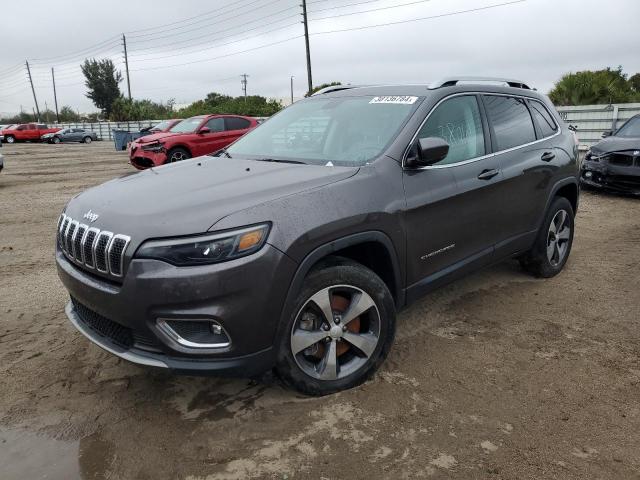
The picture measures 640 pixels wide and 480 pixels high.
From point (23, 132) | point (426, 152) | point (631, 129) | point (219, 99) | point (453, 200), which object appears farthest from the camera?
point (219, 99)

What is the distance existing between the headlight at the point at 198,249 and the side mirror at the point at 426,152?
4.18ft

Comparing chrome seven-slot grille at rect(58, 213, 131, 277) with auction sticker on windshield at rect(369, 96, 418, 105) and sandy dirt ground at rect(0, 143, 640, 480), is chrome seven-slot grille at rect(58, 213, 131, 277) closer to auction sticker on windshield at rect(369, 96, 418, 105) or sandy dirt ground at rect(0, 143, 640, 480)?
sandy dirt ground at rect(0, 143, 640, 480)

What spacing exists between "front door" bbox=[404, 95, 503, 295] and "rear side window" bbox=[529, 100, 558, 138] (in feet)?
3.38

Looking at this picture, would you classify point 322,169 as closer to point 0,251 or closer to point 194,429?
point 194,429

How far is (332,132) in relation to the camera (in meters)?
3.55

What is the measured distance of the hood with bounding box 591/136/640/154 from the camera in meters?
8.54

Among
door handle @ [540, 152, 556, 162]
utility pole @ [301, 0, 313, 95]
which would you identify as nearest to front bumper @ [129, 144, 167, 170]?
door handle @ [540, 152, 556, 162]

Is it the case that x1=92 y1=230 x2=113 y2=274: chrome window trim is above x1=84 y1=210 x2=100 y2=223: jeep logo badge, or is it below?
below

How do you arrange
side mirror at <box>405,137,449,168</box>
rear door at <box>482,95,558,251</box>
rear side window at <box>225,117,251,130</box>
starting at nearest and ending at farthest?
side mirror at <box>405,137,449,168</box>
rear door at <box>482,95,558,251</box>
rear side window at <box>225,117,251,130</box>

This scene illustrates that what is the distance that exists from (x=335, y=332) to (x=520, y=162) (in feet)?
7.45

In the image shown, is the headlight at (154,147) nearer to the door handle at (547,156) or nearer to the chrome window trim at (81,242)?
the door handle at (547,156)

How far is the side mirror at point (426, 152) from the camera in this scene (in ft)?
9.96

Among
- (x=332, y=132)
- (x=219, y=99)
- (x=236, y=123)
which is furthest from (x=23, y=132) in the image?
(x=332, y=132)

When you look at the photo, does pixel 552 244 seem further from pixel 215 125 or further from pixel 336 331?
pixel 215 125
